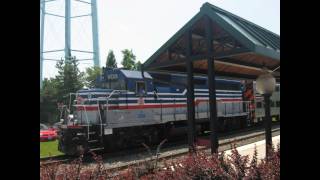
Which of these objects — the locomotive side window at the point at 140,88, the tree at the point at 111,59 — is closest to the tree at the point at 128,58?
the tree at the point at 111,59

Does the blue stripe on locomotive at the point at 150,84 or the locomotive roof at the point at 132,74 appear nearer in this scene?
the blue stripe on locomotive at the point at 150,84

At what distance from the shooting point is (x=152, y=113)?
55.9ft

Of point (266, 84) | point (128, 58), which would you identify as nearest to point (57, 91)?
point (128, 58)

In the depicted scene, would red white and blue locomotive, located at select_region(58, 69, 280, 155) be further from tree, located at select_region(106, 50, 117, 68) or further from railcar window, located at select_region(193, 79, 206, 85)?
tree, located at select_region(106, 50, 117, 68)

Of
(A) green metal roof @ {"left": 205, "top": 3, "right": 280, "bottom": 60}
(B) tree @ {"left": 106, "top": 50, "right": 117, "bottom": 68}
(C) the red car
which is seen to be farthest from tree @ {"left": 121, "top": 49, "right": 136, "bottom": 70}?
(A) green metal roof @ {"left": 205, "top": 3, "right": 280, "bottom": 60}

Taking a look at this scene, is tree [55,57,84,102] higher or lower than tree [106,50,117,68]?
lower

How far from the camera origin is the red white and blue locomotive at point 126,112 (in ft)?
48.3

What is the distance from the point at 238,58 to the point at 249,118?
15744mm

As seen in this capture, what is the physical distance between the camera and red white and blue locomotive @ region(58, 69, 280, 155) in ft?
48.3

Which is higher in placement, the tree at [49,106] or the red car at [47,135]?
the tree at [49,106]

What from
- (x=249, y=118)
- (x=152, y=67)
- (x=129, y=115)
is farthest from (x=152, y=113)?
(x=249, y=118)

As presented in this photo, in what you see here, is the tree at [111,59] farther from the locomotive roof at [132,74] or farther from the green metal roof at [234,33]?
the green metal roof at [234,33]
